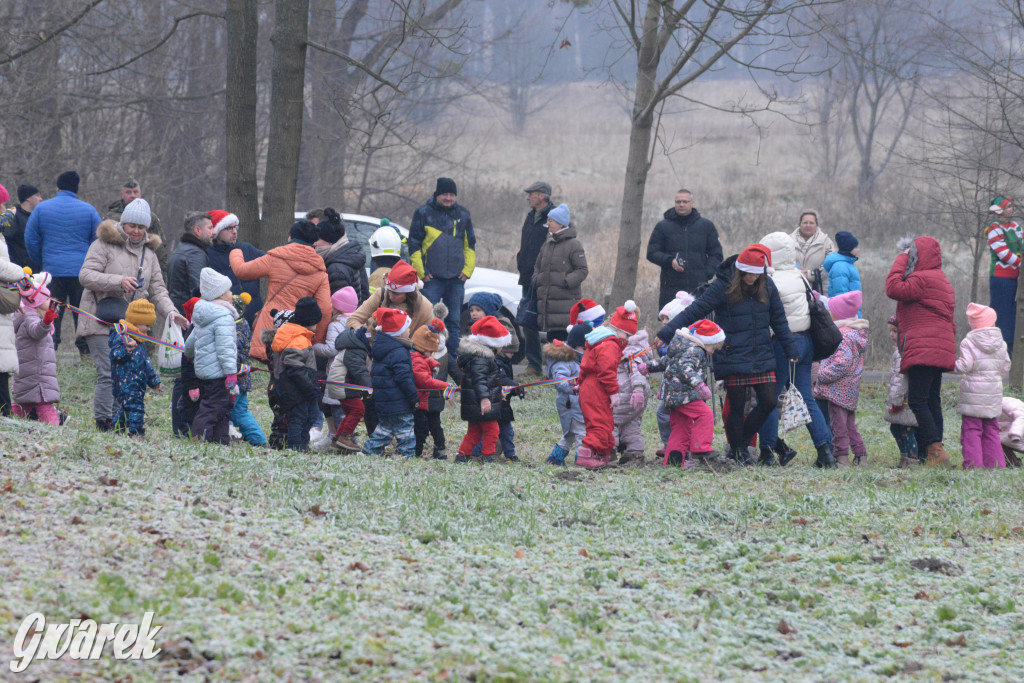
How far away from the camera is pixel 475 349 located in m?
9.02

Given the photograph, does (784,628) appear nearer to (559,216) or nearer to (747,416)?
(747,416)

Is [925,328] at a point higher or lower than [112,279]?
higher

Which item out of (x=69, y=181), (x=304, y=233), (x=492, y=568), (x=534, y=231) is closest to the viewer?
(x=492, y=568)

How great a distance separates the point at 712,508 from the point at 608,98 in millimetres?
67270

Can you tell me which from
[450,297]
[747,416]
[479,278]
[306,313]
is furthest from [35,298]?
[479,278]

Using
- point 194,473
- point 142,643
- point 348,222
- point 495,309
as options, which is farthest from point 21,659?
point 348,222

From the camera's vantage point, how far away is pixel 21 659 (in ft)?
13.8

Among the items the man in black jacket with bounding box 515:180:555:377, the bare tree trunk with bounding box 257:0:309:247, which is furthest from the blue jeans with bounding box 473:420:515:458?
the bare tree trunk with bounding box 257:0:309:247

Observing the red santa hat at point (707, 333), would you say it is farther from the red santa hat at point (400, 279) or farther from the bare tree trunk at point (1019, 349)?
the bare tree trunk at point (1019, 349)

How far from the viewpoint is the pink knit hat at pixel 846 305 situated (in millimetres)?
9688

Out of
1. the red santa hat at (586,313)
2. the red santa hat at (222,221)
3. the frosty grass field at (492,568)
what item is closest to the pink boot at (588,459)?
the frosty grass field at (492,568)

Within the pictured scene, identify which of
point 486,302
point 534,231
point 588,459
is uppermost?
point 534,231

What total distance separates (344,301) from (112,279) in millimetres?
1982

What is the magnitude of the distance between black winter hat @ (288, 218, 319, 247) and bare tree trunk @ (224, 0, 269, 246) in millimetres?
4236
